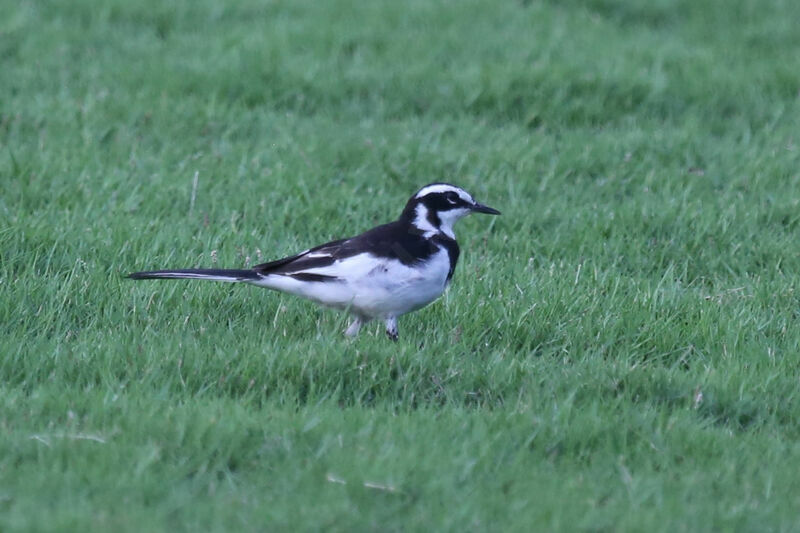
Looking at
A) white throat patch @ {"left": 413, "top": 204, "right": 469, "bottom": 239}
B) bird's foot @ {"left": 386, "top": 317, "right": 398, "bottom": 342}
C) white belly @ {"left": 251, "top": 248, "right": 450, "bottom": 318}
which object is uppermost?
white throat patch @ {"left": 413, "top": 204, "right": 469, "bottom": 239}

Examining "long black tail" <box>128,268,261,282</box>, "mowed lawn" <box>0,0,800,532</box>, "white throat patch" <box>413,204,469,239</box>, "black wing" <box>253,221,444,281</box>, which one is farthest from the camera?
"white throat patch" <box>413,204,469,239</box>

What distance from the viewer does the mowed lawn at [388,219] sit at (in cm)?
431

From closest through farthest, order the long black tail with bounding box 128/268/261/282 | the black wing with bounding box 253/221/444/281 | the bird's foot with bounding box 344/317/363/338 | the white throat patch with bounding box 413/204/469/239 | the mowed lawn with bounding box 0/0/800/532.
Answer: the mowed lawn with bounding box 0/0/800/532 → the long black tail with bounding box 128/268/261/282 → the black wing with bounding box 253/221/444/281 → the bird's foot with bounding box 344/317/363/338 → the white throat patch with bounding box 413/204/469/239

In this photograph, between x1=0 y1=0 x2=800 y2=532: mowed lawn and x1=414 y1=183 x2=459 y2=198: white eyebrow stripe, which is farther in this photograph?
x1=414 y1=183 x2=459 y2=198: white eyebrow stripe

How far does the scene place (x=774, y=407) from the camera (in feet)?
17.0

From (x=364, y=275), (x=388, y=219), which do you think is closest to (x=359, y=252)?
(x=364, y=275)

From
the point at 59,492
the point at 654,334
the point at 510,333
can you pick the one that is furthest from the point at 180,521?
the point at 654,334

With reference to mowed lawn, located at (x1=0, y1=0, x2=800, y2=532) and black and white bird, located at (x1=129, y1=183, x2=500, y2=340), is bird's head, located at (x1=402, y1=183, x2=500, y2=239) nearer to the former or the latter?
black and white bird, located at (x1=129, y1=183, x2=500, y2=340)

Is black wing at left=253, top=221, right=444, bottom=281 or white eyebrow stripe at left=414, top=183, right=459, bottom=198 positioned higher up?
white eyebrow stripe at left=414, top=183, right=459, bottom=198

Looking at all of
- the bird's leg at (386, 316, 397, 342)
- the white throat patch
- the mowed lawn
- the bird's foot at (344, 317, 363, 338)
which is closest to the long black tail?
the mowed lawn

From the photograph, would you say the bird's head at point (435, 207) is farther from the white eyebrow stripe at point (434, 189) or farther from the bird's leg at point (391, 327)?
the bird's leg at point (391, 327)

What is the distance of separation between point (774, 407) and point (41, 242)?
4016 millimetres

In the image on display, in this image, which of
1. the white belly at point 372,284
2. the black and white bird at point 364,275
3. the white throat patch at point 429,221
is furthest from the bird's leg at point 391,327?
the white throat patch at point 429,221

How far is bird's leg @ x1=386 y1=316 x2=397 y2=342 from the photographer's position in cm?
583
